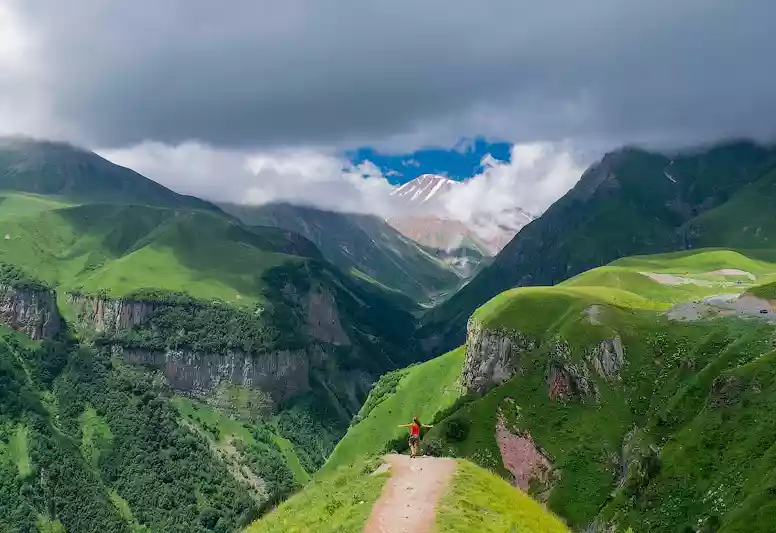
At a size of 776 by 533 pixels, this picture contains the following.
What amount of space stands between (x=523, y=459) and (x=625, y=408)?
20.6 meters

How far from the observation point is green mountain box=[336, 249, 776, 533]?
75125mm

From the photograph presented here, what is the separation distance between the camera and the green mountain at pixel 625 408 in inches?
2958

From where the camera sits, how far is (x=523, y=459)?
118250 millimetres

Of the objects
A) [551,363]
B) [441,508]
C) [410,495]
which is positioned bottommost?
[551,363]

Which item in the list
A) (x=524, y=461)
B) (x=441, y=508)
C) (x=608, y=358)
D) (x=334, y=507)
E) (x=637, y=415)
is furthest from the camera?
(x=608, y=358)

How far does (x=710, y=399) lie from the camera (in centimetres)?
8656

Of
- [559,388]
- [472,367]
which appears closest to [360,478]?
[559,388]

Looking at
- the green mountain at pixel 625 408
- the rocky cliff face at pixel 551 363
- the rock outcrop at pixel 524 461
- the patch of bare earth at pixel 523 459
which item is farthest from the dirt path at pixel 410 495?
the rocky cliff face at pixel 551 363

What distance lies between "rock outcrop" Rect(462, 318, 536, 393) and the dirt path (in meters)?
100

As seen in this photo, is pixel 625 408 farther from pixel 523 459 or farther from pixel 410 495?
pixel 410 495

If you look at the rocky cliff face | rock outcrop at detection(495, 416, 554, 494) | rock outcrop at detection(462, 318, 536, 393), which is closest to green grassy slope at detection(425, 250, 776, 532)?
the rocky cliff face

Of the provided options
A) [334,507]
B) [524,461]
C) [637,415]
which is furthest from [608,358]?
[334,507]

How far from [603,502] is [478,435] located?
28.2 metres

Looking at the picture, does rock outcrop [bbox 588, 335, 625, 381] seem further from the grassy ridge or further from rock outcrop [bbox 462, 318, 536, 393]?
the grassy ridge
